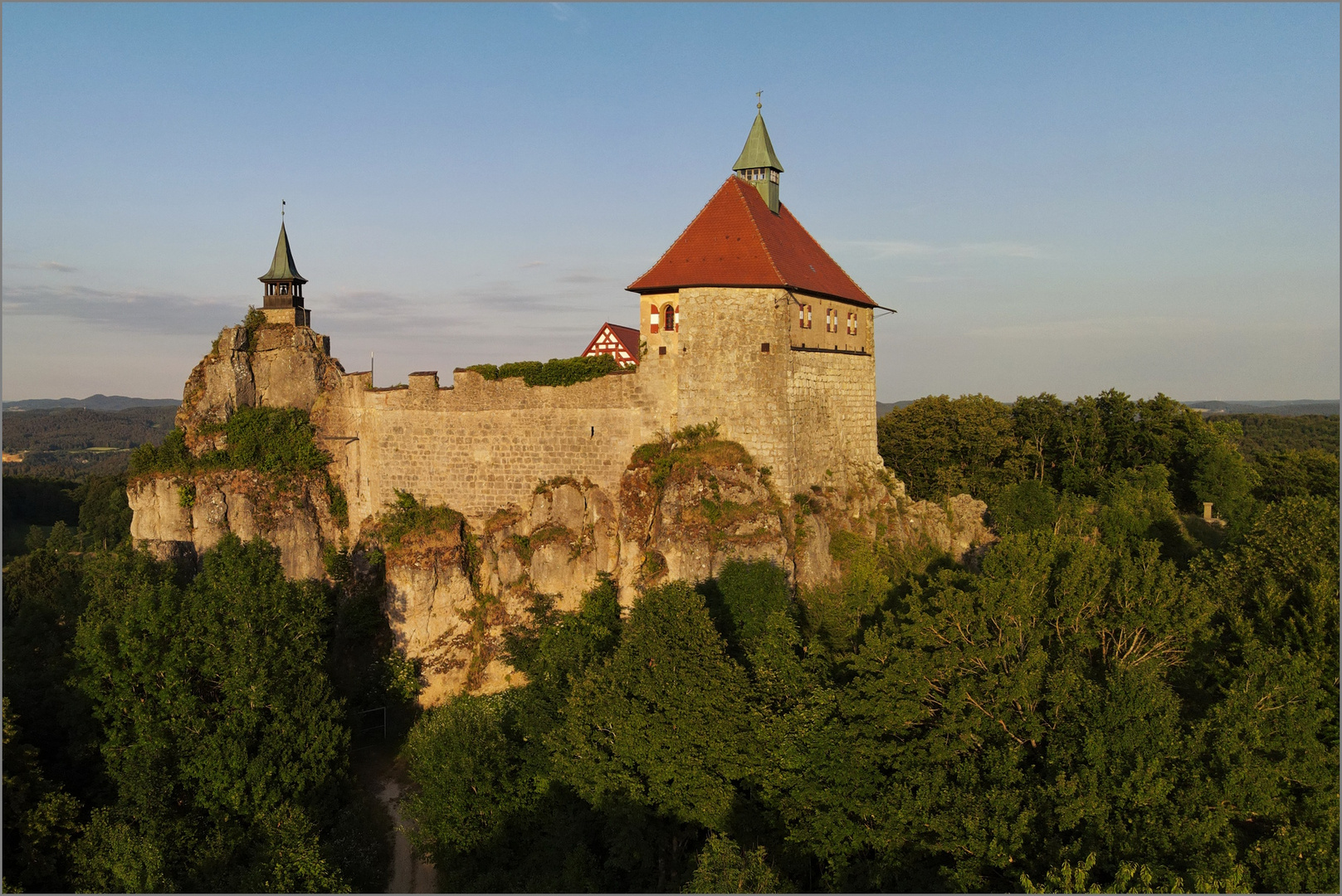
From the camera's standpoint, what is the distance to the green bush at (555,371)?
31609 millimetres

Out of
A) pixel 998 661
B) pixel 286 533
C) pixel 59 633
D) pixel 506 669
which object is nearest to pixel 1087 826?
pixel 998 661

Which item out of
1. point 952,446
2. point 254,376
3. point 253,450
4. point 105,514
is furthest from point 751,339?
point 105,514

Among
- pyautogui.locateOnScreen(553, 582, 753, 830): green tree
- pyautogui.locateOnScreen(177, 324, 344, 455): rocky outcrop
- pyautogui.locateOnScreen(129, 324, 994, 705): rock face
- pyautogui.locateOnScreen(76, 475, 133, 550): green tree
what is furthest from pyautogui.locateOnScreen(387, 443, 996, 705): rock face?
pyautogui.locateOnScreen(76, 475, 133, 550): green tree

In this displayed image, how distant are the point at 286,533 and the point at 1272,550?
3182 centimetres

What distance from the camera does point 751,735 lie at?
900 inches

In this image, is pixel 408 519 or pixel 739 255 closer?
pixel 739 255

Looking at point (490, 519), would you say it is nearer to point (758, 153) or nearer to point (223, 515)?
point (223, 515)

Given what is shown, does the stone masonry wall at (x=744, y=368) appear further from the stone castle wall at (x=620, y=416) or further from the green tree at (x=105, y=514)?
the green tree at (x=105, y=514)

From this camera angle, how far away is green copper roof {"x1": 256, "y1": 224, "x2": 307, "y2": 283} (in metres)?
37.8

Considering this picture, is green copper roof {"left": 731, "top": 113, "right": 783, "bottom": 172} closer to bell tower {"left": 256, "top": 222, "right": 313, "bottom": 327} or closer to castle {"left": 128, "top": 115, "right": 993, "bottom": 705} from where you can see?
castle {"left": 128, "top": 115, "right": 993, "bottom": 705}

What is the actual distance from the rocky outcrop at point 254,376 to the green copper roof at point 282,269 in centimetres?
211

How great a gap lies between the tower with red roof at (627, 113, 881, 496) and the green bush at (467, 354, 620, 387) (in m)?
1.57

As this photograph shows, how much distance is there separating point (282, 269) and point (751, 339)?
65.6 feet

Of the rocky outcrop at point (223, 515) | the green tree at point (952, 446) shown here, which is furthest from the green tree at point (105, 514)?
the green tree at point (952, 446)
